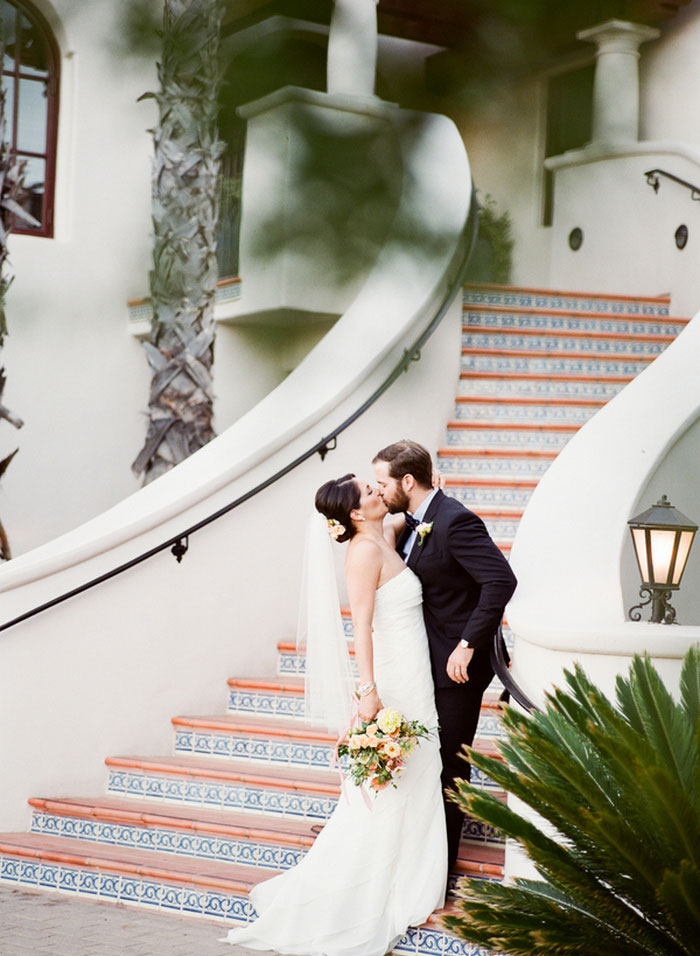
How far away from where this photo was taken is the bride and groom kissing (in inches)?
178

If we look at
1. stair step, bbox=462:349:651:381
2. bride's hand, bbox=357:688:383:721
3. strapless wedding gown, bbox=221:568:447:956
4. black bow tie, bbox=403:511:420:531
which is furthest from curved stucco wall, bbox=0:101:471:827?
stair step, bbox=462:349:651:381

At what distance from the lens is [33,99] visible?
1.84 meters

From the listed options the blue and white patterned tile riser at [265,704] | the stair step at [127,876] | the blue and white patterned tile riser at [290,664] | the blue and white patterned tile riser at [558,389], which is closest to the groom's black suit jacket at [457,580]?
the stair step at [127,876]

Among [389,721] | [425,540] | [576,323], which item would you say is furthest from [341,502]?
[576,323]

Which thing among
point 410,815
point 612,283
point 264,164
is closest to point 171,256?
point 264,164

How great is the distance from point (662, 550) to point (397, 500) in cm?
104

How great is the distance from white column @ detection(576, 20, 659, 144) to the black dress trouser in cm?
327

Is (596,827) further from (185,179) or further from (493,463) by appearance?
(493,463)

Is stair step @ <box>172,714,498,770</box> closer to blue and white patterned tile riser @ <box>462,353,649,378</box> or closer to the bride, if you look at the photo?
the bride

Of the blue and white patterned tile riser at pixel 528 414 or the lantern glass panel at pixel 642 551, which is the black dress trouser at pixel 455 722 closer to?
the lantern glass panel at pixel 642 551

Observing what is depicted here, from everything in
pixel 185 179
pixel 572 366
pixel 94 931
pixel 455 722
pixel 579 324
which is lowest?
pixel 94 931

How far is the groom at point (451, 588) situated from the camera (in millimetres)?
4520

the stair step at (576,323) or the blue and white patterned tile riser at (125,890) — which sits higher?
the stair step at (576,323)

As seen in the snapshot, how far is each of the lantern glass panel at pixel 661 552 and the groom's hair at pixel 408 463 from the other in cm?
93
